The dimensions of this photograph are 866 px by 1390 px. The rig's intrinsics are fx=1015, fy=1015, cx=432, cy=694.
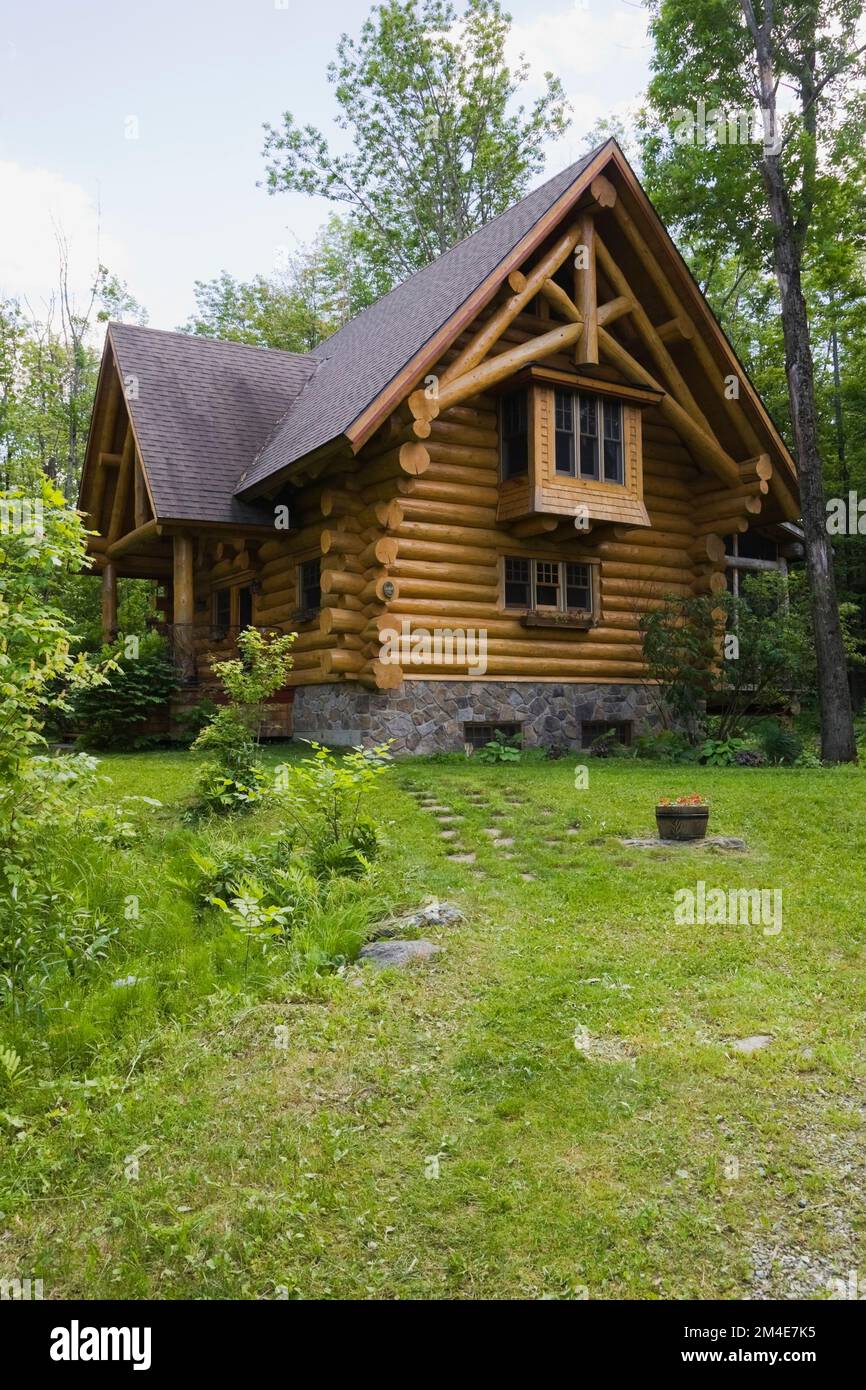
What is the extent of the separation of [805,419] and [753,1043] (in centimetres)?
1228

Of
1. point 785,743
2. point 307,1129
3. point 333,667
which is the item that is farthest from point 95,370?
point 307,1129

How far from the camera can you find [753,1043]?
16.5 feet

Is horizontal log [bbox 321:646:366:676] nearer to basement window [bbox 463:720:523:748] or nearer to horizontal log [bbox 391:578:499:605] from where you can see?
horizontal log [bbox 391:578:499:605]

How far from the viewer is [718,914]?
23.3 feet

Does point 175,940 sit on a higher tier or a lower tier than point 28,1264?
higher

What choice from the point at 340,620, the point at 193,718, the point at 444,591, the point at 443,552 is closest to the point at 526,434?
the point at 443,552

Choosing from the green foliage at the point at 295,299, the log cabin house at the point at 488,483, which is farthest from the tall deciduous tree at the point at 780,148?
the green foliage at the point at 295,299

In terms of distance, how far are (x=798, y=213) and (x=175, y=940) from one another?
584 inches

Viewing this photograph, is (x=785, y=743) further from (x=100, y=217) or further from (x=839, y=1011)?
(x=100, y=217)

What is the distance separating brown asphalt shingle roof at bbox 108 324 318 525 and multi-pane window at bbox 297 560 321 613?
1.01 m

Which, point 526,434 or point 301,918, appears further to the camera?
point 526,434

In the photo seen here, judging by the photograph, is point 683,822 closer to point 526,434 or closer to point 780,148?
point 526,434

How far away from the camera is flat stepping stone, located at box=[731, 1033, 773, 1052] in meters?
4.94
